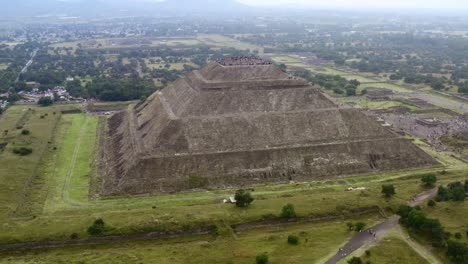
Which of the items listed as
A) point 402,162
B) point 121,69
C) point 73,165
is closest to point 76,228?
point 73,165

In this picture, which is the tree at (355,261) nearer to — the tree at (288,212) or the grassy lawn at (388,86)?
the tree at (288,212)

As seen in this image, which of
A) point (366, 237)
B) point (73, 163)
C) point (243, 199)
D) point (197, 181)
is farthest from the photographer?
point (73, 163)

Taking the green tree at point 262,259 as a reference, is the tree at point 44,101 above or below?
below

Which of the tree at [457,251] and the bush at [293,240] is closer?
the tree at [457,251]

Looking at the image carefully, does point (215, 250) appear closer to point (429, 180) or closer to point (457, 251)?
point (457, 251)

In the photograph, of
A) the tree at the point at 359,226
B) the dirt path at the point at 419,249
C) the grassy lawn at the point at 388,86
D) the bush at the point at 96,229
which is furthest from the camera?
the grassy lawn at the point at 388,86

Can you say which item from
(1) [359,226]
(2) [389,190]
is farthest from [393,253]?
(2) [389,190]

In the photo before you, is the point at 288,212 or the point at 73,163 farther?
the point at 73,163

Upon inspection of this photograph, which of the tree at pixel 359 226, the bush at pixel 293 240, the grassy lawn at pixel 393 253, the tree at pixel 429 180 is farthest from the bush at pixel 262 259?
the tree at pixel 429 180
